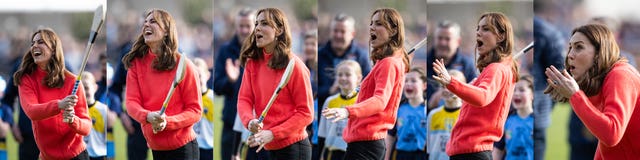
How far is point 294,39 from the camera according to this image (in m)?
7.71

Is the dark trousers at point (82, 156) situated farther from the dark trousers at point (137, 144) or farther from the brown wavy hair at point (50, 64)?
the brown wavy hair at point (50, 64)

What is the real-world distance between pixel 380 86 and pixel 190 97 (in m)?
1.43

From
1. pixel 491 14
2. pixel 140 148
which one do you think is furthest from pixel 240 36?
pixel 491 14

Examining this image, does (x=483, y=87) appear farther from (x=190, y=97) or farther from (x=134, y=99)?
(x=134, y=99)

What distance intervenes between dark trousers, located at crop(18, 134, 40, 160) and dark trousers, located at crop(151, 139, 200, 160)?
132 cm

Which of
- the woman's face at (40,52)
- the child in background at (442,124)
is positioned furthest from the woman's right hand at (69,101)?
the child in background at (442,124)

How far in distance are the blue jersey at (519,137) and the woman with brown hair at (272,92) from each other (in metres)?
1.36

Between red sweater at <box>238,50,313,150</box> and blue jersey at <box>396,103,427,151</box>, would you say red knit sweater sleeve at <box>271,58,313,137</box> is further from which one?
blue jersey at <box>396,103,427,151</box>

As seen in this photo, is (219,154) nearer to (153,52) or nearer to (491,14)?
(153,52)

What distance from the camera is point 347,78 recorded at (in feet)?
25.3

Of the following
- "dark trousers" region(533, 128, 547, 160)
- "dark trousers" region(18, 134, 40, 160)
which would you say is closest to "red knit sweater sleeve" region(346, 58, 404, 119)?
"dark trousers" region(533, 128, 547, 160)

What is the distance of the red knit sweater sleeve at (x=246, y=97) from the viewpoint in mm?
7727

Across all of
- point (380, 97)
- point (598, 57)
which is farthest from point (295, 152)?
point (598, 57)

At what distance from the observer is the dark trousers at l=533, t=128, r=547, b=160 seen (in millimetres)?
7086
